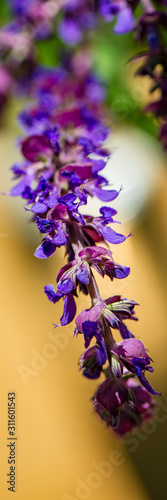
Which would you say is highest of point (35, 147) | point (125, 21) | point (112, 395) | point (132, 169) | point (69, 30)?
point (69, 30)

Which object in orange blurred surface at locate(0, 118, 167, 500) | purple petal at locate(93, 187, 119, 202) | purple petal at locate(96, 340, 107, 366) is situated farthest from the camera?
orange blurred surface at locate(0, 118, 167, 500)

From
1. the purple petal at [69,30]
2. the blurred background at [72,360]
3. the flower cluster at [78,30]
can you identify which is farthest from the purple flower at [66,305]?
the purple petal at [69,30]

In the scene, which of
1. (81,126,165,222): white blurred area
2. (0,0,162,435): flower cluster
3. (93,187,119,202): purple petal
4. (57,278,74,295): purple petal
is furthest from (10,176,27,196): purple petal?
(81,126,165,222): white blurred area

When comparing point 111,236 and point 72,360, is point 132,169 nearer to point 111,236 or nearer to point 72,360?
point 72,360

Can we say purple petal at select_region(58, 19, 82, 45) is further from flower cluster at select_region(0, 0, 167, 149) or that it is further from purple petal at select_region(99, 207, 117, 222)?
purple petal at select_region(99, 207, 117, 222)

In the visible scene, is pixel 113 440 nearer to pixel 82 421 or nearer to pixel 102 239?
pixel 82 421

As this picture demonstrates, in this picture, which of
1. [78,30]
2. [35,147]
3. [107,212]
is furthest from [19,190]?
[78,30]

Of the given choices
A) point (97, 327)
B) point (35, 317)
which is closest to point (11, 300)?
point (35, 317)
